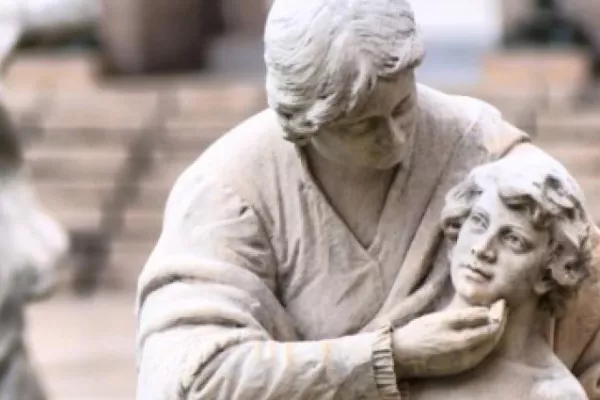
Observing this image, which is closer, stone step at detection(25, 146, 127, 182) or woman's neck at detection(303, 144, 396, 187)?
woman's neck at detection(303, 144, 396, 187)

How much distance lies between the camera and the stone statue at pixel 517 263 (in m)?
2.63

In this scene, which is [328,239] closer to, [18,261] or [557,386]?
[557,386]

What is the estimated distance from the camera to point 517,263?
2650 mm

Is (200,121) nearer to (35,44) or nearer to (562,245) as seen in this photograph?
(35,44)

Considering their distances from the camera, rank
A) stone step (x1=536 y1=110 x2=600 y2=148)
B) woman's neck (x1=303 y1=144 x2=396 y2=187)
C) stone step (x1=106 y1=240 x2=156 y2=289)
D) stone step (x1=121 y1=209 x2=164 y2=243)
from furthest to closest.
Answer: stone step (x1=121 y1=209 x2=164 y2=243)
stone step (x1=106 y1=240 x2=156 y2=289)
stone step (x1=536 y1=110 x2=600 y2=148)
woman's neck (x1=303 y1=144 x2=396 y2=187)

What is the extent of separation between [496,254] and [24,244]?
8.18 feet

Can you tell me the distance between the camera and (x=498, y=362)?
274 cm

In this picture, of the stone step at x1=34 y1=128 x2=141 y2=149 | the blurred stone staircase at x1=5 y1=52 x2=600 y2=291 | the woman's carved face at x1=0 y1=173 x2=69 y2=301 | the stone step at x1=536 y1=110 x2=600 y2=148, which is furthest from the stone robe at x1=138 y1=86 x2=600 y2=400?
the stone step at x1=34 y1=128 x2=141 y2=149

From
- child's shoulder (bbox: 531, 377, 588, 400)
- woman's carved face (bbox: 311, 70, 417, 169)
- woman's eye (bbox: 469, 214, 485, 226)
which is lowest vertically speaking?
child's shoulder (bbox: 531, 377, 588, 400)

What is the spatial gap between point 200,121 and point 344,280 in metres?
7.14

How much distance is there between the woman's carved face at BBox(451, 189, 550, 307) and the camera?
2.64 meters

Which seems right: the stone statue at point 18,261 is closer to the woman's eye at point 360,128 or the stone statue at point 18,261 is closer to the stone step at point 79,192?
the woman's eye at point 360,128

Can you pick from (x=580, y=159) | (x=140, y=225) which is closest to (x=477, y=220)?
(x=580, y=159)

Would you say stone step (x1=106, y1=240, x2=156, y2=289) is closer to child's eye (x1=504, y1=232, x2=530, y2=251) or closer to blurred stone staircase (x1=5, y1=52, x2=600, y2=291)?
blurred stone staircase (x1=5, y1=52, x2=600, y2=291)
